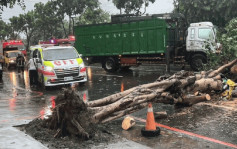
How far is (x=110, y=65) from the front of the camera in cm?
2181

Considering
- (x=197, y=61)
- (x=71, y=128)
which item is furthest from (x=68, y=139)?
(x=197, y=61)

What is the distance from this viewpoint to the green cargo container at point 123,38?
19.4m

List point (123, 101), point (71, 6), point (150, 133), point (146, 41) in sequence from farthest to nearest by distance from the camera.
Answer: point (71, 6)
point (146, 41)
point (123, 101)
point (150, 133)

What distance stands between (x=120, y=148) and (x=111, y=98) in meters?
2.29

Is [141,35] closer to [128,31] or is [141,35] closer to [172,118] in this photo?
[128,31]

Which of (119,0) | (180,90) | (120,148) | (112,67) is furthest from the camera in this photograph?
(119,0)

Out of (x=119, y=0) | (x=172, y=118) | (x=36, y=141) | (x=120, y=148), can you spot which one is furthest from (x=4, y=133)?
(x=119, y=0)

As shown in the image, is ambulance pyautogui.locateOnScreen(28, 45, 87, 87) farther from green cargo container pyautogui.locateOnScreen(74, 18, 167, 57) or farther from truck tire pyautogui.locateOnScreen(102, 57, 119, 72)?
truck tire pyautogui.locateOnScreen(102, 57, 119, 72)

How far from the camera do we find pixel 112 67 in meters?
21.7

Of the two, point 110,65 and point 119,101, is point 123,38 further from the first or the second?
point 119,101

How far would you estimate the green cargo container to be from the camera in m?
19.4

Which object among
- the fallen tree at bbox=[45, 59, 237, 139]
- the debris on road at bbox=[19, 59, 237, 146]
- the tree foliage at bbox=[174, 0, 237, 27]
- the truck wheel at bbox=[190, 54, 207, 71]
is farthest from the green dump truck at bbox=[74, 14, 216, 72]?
the tree foliage at bbox=[174, 0, 237, 27]

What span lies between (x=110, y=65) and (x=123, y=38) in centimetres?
214

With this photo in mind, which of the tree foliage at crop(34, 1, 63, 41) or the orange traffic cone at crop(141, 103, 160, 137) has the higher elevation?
the tree foliage at crop(34, 1, 63, 41)
